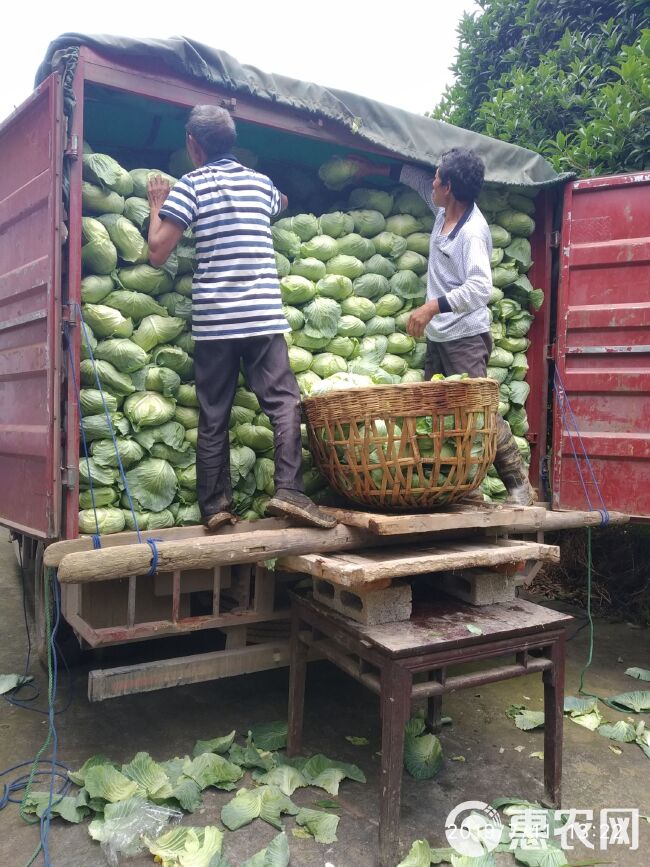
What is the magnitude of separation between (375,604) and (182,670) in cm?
99

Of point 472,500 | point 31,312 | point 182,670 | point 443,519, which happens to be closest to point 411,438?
point 443,519

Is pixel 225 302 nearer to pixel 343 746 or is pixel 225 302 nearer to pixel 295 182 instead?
pixel 295 182

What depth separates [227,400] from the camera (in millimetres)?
3443

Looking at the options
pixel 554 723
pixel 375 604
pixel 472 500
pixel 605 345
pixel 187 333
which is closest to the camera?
pixel 375 604

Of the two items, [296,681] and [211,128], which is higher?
[211,128]

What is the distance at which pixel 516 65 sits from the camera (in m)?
7.22

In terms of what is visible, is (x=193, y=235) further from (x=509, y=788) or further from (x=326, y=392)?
(x=509, y=788)

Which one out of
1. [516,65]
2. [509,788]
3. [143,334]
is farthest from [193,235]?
[516,65]

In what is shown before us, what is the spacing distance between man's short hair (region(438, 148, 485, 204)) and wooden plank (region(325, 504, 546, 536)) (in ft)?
5.72

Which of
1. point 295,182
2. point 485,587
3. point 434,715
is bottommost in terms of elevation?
point 434,715

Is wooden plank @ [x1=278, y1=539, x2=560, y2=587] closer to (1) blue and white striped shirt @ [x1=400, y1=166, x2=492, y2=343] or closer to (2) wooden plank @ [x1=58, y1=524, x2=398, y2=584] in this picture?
(2) wooden plank @ [x1=58, y1=524, x2=398, y2=584]

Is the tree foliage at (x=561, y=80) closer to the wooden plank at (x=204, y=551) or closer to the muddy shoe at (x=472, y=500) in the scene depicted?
the muddy shoe at (x=472, y=500)

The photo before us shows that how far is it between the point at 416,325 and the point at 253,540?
5.04ft

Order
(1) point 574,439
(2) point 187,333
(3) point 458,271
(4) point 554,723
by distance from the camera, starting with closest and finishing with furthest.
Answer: (4) point 554,723, (2) point 187,333, (3) point 458,271, (1) point 574,439
